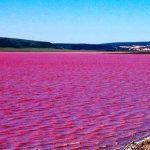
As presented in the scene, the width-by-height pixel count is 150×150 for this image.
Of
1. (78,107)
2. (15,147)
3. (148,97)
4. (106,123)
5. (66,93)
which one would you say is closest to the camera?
(15,147)

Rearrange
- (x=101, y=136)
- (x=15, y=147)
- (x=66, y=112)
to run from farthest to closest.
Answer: (x=66, y=112) < (x=101, y=136) < (x=15, y=147)

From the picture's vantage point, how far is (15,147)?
31.9 ft

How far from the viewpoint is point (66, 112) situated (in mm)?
14695

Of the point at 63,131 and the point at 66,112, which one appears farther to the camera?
the point at 66,112

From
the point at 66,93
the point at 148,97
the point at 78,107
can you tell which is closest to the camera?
the point at 78,107

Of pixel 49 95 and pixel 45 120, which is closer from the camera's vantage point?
pixel 45 120

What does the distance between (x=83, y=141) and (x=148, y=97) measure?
30.6 ft

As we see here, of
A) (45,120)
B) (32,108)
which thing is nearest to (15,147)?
(45,120)

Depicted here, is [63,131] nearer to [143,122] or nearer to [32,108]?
[143,122]

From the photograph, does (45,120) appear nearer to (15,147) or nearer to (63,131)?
(63,131)

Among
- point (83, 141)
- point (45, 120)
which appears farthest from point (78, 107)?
point (83, 141)

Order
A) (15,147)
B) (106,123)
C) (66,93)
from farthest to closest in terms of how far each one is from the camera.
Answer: (66,93) → (106,123) → (15,147)

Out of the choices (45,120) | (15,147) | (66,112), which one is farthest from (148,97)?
(15,147)

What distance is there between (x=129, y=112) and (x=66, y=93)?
622cm
